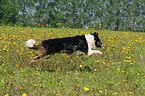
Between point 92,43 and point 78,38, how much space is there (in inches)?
26.8

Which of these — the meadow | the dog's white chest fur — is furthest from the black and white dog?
the meadow

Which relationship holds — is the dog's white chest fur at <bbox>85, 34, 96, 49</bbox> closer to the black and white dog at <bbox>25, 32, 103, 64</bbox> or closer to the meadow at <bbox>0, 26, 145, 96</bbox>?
the black and white dog at <bbox>25, 32, 103, 64</bbox>

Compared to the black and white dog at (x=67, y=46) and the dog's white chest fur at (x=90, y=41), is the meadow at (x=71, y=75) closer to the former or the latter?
the black and white dog at (x=67, y=46)

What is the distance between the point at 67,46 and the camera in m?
5.05

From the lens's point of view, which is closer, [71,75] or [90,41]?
[71,75]

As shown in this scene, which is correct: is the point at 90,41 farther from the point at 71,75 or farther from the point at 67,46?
the point at 71,75

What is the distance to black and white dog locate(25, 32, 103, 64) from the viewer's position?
4.66 metres

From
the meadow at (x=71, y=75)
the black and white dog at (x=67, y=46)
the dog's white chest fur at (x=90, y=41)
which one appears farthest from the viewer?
the dog's white chest fur at (x=90, y=41)

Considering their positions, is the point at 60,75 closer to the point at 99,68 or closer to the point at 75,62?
the point at 75,62

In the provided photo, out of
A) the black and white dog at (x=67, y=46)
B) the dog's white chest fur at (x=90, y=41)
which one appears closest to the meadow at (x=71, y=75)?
the black and white dog at (x=67, y=46)

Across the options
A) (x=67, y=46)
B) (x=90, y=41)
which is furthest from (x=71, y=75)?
(x=90, y=41)

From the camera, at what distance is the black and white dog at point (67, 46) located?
4.66 metres

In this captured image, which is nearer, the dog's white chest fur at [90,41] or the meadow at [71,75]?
the meadow at [71,75]

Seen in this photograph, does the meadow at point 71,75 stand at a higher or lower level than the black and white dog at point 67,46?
lower
